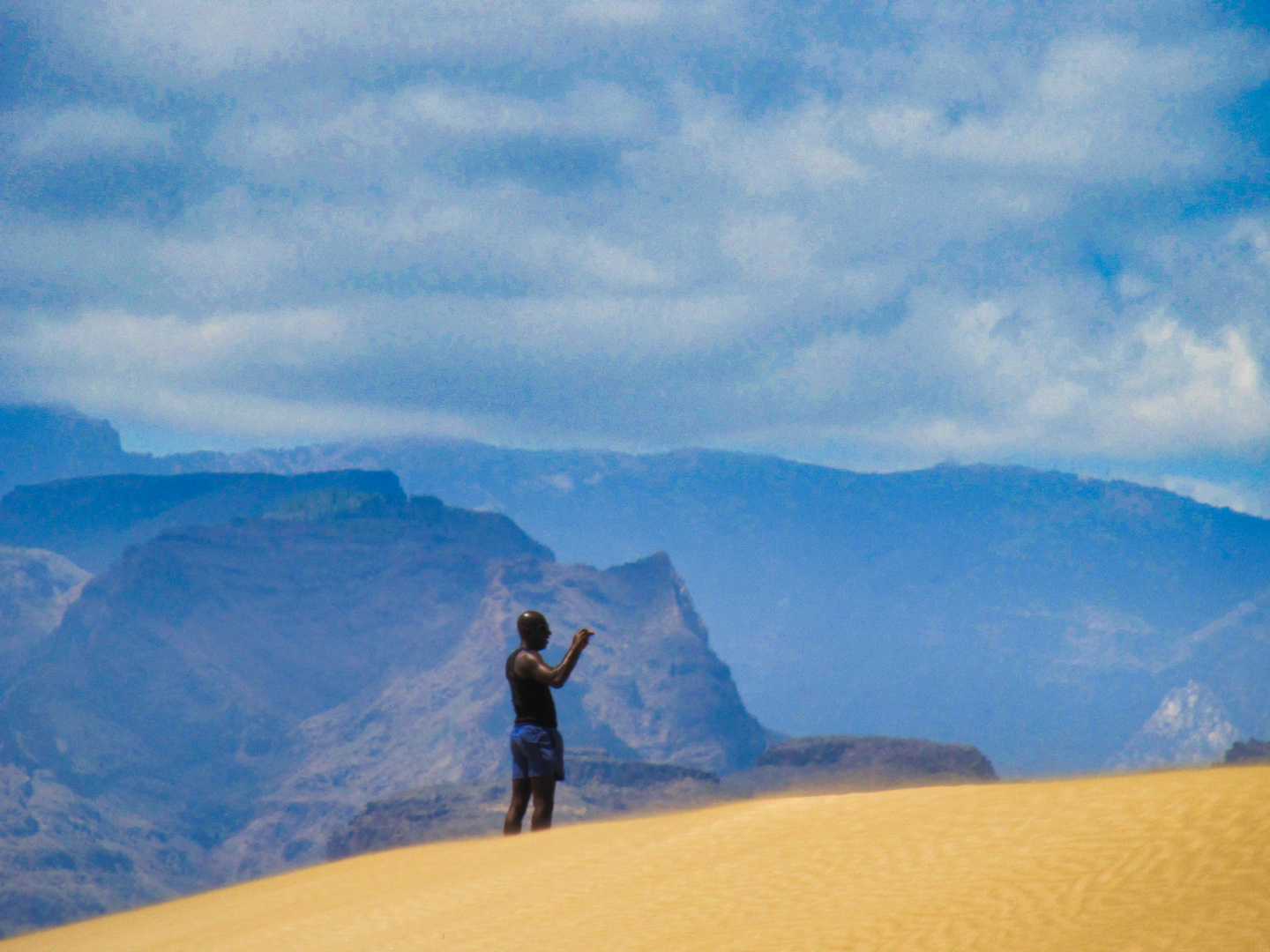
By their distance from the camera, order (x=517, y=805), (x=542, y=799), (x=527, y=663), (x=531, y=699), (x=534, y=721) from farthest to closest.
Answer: (x=517, y=805), (x=542, y=799), (x=534, y=721), (x=531, y=699), (x=527, y=663)

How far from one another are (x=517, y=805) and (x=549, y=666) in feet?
8.76

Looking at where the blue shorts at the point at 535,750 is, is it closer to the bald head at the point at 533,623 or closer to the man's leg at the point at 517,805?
the man's leg at the point at 517,805

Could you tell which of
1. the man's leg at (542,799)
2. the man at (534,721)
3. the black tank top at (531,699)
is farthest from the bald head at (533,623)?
the man's leg at (542,799)

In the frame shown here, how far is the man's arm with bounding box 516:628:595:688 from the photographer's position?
1537cm

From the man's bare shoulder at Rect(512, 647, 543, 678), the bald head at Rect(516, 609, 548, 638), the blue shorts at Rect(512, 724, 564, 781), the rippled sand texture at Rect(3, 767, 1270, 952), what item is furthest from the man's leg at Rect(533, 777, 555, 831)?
the bald head at Rect(516, 609, 548, 638)

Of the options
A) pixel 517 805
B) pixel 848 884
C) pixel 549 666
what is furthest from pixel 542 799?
pixel 848 884

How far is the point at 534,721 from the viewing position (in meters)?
16.3

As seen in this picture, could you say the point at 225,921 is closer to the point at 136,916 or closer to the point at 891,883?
the point at 136,916

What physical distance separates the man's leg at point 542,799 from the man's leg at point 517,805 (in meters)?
0.08

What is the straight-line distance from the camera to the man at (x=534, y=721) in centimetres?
1611

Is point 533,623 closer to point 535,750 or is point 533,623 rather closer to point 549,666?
point 549,666

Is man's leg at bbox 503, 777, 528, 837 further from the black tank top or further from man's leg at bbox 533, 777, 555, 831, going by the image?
the black tank top

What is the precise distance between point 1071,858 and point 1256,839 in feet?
5.07

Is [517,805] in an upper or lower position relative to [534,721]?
lower
